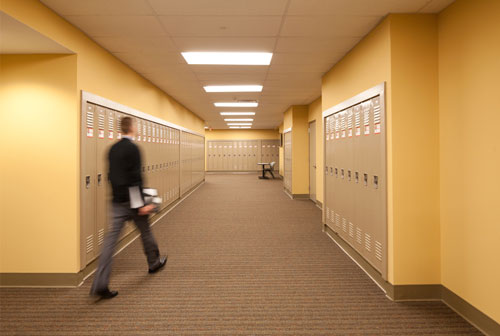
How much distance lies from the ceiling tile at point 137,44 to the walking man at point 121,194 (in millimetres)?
1124

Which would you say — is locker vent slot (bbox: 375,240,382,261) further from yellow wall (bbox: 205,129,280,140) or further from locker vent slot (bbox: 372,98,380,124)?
yellow wall (bbox: 205,129,280,140)

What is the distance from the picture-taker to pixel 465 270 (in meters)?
2.25

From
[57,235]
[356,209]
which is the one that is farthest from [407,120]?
[57,235]

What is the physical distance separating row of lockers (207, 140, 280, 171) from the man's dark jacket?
13.5 metres

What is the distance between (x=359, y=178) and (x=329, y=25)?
5.47 feet

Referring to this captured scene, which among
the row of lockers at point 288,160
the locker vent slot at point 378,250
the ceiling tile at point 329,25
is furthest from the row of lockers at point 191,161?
the locker vent slot at point 378,250

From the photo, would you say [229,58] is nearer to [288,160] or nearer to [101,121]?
[101,121]

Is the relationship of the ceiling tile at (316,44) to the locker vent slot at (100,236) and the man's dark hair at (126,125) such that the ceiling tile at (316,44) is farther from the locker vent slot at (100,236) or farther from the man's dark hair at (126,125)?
the locker vent slot at (100,236)

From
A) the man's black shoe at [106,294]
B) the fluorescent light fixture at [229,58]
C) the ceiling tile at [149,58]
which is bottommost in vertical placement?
the man's black shoe at [106,294]

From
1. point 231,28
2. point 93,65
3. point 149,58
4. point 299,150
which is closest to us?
point 231,28

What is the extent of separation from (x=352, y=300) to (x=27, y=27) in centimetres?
351

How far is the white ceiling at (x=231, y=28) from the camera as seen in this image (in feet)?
7.88

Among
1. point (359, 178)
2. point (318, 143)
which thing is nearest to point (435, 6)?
point (359, 178)

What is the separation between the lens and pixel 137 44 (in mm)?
3264
